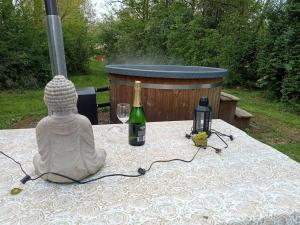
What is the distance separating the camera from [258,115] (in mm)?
4613

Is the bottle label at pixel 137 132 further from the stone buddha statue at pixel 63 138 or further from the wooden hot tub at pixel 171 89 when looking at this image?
the wooden hot tub at pixel 171 89

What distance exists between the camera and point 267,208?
3.06 ft

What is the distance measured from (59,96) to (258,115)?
4.25 meters

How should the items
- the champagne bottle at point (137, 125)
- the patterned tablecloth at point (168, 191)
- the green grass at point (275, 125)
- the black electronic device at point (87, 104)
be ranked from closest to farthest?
1. the patterned tablecloth at point (168, 191)
2. the champagne bottle at point (137, 125)
3. the black electronic device at point (87, 104)
4. the green grass at point (275, 125)

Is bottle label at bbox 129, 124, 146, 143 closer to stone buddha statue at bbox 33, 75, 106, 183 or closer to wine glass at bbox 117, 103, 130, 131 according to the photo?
wine glass at bbox 117, 103, 130, 131

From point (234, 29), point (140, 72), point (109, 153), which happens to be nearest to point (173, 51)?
point (234, 29)

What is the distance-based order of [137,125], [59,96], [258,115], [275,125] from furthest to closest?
[258,115] → [275,125] → [137,125] → [59,96]

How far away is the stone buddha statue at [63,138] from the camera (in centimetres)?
99

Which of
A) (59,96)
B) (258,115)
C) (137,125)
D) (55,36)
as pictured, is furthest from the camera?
(258,115)

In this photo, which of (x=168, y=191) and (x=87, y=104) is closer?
(x=168, y=191)

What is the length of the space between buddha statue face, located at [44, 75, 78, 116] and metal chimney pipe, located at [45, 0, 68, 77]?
125cm

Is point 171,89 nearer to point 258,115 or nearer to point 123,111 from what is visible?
point 123,111

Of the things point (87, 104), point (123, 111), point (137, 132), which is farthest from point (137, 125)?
point (87, 104)

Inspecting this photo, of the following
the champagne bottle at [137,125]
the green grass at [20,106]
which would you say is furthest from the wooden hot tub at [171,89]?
the green grass at [20,106]
